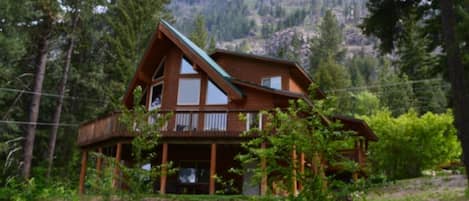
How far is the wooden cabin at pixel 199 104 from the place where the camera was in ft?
51.3

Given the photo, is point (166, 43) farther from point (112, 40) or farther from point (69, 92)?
point (69, 92)

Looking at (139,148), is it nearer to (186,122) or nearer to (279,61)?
(186,122)

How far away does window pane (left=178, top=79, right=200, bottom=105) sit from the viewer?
1811cm

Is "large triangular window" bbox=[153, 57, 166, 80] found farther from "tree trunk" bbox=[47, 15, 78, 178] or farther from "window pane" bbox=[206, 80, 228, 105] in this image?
"tree trunk" bbox=[47, 15, 78, 178]

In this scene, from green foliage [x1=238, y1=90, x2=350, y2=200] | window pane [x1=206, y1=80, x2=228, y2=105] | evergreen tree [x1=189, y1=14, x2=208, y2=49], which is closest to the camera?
green foliage [x1=238, y1=90, x2=350, y2=200]

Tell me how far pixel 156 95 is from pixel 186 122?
166 inches

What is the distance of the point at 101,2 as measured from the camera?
2969 cm

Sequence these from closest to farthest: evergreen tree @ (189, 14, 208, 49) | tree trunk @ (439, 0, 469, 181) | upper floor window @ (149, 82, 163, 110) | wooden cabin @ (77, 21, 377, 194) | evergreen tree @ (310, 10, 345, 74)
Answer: tree trunk @ (439, 0, 469, 181), wooden cabin @ (77, 21, 377, 194), upper floor window @ (149, 82, 163, 110), evergreen tree @ (189, 14, 208, 49), evergreen tree @ (310, 10, 345, 74)

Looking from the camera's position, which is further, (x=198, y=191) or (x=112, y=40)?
(x=112, y=40)

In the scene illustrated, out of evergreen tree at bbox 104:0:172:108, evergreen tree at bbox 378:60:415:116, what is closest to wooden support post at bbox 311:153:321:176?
evergreen tree at bbox 104:0:172:108

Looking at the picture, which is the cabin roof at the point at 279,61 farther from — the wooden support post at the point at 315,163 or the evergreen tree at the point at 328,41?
the evergreen tree at the point at 328,41

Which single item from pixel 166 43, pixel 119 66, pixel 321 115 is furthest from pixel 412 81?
pixel 321 115

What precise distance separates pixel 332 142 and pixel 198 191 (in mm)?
12179

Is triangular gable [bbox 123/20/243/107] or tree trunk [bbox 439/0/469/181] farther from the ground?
triangular gable [bbox 123/20/243/107]
